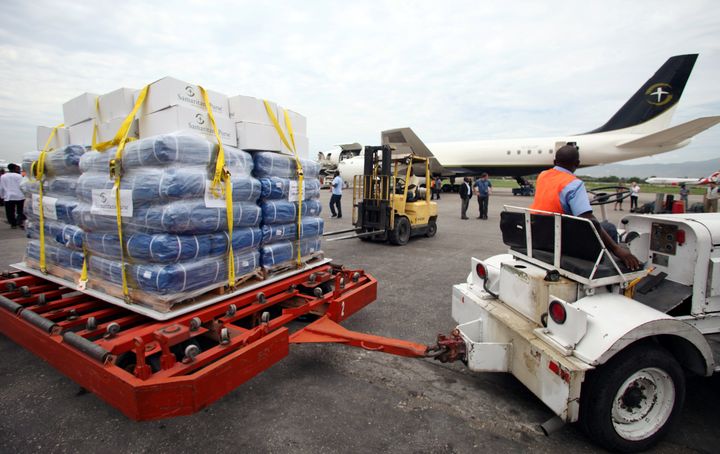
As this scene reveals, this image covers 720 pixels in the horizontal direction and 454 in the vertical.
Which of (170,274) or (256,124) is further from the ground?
(256,124)

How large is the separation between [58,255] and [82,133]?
122 cm

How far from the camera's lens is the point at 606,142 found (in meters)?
21.3

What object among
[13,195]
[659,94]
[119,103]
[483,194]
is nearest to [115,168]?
[119,103]

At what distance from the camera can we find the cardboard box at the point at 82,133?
339cm

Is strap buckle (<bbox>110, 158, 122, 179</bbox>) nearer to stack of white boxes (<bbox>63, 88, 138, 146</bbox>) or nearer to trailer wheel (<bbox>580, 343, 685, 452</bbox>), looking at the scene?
stack of white boxes (<bbox>63, 88, 138, 146</bbox>)

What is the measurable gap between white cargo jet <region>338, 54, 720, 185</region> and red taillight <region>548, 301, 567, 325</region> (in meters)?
12.2

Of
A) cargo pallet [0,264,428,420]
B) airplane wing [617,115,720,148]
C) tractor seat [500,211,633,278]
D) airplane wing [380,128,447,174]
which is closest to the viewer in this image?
cargo pallet [0,264,428,420]

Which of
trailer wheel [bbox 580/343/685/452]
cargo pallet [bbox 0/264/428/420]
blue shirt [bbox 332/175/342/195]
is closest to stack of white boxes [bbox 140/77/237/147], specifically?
cargo pallet [bbox 0/264/428/420]

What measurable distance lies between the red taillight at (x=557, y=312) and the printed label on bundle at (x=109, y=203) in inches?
119

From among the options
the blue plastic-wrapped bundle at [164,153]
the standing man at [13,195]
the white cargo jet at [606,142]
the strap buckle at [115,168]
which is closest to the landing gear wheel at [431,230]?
the white cargo jet at [606,142]

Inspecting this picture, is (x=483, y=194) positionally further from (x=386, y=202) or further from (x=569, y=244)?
(x=569, y=244)

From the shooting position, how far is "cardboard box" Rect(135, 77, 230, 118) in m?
2.77

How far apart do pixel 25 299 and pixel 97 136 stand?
1.57 m

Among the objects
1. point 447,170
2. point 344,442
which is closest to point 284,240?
point 344,442
